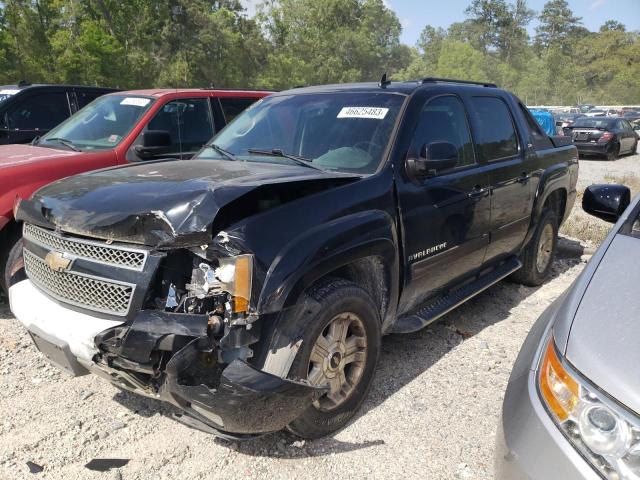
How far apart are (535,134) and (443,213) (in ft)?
7.16

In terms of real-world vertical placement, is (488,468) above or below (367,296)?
below

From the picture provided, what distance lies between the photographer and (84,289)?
8.46ft

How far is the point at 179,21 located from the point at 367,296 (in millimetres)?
32081

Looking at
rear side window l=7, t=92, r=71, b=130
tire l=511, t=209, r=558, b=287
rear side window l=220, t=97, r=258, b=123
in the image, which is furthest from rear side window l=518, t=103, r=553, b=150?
rear side window l=7, t=92, r=71, b=130

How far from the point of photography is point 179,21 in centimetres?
3095

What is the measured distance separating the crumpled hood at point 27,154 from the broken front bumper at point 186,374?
2.58 metres

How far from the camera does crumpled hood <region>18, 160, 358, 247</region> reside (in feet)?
7.78

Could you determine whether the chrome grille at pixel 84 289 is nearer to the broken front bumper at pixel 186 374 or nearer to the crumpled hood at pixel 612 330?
the broken front bumper at pixel 186 374

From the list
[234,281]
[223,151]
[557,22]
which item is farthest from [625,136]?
[557,22]

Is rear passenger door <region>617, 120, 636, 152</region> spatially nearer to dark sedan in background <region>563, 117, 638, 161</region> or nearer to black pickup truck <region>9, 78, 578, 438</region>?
dark sedan in background <region>563, 117, 638, 161</region>

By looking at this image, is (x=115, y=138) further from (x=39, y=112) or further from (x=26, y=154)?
(x=39, y=112)

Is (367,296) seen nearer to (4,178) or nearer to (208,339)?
(208,339)

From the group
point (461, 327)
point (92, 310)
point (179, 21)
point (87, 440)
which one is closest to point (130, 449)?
point (87, 440)

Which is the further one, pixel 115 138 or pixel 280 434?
pixel 115 138
